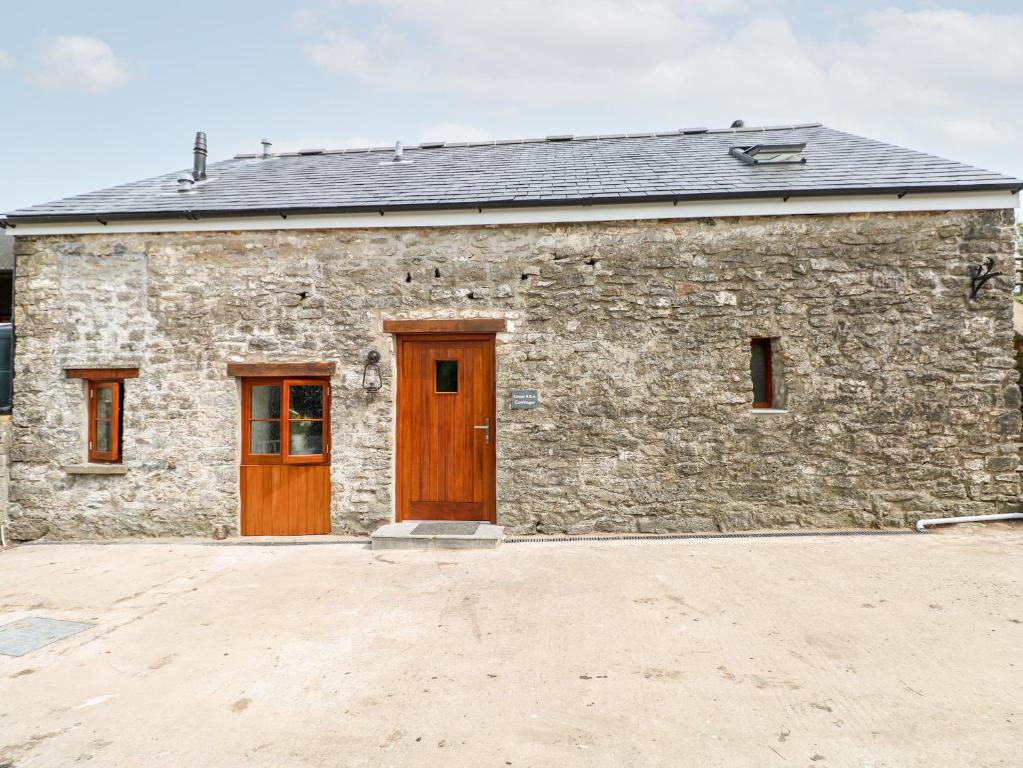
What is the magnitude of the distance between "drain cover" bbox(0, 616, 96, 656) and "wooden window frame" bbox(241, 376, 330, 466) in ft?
8.21

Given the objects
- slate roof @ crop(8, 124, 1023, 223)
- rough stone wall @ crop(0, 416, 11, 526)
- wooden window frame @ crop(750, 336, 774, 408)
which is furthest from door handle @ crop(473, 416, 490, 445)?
rough stone wall @ crop(0, 416, 11, 526)

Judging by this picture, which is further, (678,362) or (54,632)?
(678,362)

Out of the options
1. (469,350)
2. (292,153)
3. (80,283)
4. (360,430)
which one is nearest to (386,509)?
(360,430)

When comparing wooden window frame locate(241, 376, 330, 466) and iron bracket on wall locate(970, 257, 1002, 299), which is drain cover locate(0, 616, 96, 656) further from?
iron bracket on wall locate(970, 257, 1002, 299)

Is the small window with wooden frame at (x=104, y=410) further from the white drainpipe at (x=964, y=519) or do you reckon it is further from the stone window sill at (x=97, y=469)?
the white drainpipe at (x=964, y=519)

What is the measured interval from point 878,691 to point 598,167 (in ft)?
21.1

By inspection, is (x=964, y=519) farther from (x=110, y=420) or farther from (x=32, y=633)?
(x=110, y=420)

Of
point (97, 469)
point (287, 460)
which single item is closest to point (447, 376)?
point (287, 460)

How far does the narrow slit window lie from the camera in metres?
6.41

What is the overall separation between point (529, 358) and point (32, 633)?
4753mm

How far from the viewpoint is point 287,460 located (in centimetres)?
634

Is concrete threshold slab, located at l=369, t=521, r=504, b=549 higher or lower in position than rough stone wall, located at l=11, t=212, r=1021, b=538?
lower

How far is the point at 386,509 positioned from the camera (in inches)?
245

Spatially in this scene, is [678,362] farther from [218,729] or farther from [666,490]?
[218,729]
